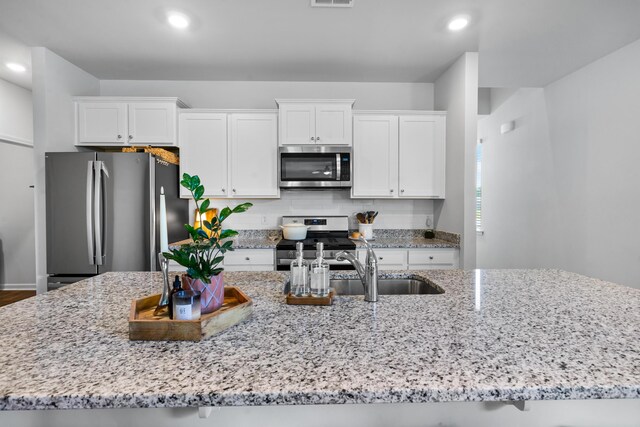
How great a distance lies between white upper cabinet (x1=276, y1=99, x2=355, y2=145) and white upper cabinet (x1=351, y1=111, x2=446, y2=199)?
0.16m

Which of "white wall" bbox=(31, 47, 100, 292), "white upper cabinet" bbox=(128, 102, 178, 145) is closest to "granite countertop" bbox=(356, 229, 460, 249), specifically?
"white upper cabinet" bbox=(128, 102, 178, 145)

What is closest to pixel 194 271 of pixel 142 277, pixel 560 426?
pixel 142 277

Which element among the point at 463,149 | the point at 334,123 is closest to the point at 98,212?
the point at 334,123

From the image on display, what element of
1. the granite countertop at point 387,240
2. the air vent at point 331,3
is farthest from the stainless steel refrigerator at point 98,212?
the air vent at point 331,3

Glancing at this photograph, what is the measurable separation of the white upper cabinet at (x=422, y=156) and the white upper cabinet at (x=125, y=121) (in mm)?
2373

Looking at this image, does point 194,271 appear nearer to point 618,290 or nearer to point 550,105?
point 618,290

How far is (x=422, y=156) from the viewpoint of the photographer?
11.5 feet

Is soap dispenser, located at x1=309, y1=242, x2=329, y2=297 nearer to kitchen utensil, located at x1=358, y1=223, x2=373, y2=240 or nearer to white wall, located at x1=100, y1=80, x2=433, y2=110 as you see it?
kitchen utensil, located at x1=358, y1=223, x2=373, y2=240

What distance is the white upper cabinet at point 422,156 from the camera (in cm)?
347

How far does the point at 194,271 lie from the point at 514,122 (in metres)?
4.97

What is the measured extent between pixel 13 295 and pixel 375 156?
16.8 ft

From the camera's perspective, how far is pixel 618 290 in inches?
56.7

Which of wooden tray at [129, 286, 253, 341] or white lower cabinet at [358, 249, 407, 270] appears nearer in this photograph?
wooden tray at [129, 286, 253, 341]

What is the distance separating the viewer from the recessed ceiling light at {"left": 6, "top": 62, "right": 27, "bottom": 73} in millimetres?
3373
